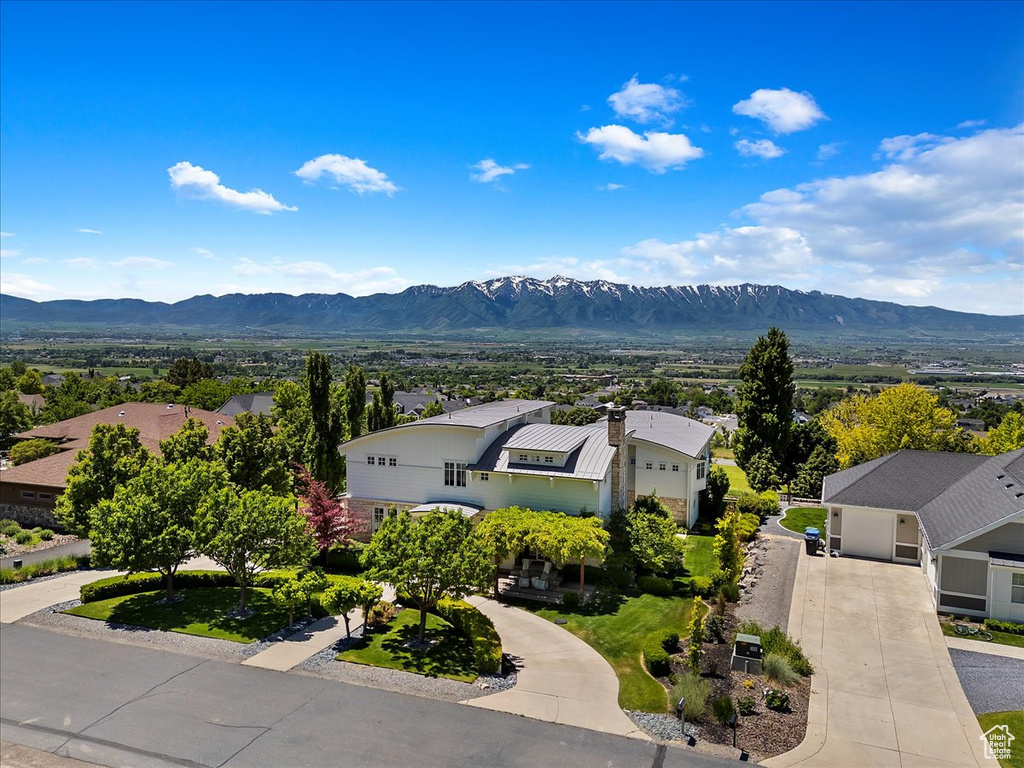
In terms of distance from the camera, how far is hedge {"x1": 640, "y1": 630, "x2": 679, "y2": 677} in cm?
1956

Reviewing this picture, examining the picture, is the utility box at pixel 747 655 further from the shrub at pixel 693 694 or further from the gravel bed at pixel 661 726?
the gravel bed at pixel 661 726

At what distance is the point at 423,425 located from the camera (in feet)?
105

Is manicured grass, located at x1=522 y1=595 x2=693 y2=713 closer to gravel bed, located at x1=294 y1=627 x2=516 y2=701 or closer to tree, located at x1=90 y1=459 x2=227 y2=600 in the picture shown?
gravel bed, located at x1=294 y1=627 x2=516 y2=701

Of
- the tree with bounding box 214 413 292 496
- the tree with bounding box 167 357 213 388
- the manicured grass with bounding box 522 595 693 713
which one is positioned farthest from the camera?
the tree with bounding box 167 357 213 388

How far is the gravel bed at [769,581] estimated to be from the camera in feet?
79.4

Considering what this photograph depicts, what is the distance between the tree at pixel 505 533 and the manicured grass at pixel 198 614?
8.16 m

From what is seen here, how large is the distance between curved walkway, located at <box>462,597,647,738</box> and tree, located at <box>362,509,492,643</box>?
2.86 meters

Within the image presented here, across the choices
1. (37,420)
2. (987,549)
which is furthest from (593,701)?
(37,420)

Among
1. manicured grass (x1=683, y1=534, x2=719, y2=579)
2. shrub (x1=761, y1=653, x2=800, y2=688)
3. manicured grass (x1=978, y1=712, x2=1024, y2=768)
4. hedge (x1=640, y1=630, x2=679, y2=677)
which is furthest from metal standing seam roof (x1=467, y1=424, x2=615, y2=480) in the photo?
manicured grass (x1=978, y1=712, x2=1024, y2=768)

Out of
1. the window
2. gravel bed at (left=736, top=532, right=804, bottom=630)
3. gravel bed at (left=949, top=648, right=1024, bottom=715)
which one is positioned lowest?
gravel bed at (left=736, top=532, right=804, bottom=630)

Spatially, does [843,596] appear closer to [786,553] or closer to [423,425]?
[786,553]

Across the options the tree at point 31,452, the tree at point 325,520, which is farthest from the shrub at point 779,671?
the tree at point 31,452

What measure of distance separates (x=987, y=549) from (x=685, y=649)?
1237 cm

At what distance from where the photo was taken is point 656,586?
88.3 ft
